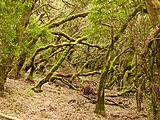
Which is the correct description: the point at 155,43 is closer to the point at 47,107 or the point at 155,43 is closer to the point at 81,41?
the point at 47,107

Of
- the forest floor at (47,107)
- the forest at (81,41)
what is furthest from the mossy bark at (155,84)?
the forest floor at (47,107)

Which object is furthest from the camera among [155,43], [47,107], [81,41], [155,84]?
[81,41]

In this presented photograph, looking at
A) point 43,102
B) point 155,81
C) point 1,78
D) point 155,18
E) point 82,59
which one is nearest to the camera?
point 155,18

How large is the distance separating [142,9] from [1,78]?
590cm

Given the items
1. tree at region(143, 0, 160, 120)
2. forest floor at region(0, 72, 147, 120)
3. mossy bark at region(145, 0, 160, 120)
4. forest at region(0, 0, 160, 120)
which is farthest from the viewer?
forest floor at region(0, 72, 147, 120)

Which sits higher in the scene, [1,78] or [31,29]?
[31,29]

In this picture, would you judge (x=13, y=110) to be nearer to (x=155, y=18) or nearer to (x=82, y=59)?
(x=155, y=18)

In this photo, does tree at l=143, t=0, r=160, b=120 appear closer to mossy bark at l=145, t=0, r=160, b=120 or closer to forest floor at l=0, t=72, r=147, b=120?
mossy bark at l=145, t=0, r=160, b=120

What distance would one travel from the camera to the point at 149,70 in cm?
1122

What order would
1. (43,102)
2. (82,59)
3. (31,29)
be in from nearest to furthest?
(31,29) < (43,102) < (82,59)

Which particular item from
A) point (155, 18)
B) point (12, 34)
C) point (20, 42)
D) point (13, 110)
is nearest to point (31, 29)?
point (20, 42)

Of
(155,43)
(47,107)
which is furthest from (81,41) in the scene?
(155,43)

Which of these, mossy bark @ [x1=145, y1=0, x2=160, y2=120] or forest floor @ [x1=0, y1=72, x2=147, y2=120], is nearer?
mossy bark @ [x1=145, y1=0, x2=160, y2=120]

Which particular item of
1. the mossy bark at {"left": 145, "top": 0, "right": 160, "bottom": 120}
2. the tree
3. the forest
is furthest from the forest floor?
the tree
